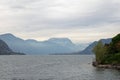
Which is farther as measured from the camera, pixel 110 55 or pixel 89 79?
pixel 110 55

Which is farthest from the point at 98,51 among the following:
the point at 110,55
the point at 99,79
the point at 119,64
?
the point at 99,79

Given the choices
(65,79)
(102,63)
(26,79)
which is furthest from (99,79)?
(102,63)

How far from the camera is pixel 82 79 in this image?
376ft

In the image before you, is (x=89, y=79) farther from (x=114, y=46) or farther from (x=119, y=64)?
(x=114, y=46)

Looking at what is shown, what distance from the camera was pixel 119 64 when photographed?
175 meters

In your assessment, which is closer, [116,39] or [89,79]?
[89,79]

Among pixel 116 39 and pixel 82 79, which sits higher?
pixel 116 39

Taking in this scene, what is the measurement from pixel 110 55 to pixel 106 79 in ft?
265

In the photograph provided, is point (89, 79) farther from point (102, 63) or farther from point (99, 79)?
point (102, 63)

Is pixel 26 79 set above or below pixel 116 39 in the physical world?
below

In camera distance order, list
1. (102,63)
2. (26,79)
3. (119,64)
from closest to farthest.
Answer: (26,79) → (119,64) → (102,63)

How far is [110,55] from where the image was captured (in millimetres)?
191875

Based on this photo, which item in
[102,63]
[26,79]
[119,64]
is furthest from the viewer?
[102,63]

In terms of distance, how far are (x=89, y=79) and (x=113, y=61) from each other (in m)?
70.4
